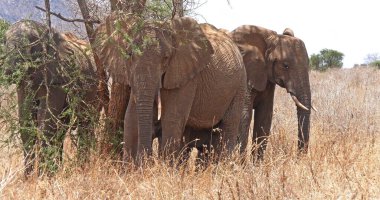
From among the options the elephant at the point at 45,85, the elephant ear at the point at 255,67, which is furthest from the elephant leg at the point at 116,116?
the elephant ear at the point at 255,67

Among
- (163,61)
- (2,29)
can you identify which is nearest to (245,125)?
(163,61)

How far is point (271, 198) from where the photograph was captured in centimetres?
413

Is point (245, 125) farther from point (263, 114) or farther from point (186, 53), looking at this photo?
point (186, 53)

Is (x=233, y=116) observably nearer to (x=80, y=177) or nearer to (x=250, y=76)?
(x=250, y=76)

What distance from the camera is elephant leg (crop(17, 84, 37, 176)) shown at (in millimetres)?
5882

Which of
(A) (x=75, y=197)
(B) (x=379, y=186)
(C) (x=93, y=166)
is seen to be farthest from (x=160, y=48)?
(B) (x=379, y=186)

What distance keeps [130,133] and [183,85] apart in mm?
684

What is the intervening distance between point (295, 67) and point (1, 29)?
3.89 m

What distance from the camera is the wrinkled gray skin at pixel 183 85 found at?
5.52 metres

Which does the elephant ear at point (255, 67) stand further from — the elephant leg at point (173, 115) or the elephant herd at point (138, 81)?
the elephant leg at point (173, 115)

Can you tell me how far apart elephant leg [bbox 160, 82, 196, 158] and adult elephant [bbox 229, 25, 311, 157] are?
208 centimetres

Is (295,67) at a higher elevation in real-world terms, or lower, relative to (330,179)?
higher

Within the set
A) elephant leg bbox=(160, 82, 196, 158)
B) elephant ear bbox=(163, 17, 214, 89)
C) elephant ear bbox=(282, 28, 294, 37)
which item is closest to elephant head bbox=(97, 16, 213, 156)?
elephant ear bbox=(163, 17, 214, 89)

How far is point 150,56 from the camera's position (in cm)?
549
